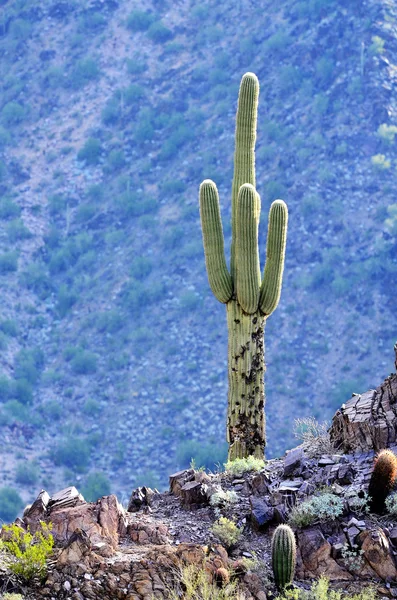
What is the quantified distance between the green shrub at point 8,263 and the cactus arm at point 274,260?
27116 millimetres

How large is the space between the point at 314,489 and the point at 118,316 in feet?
90.2

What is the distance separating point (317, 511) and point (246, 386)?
3521 millimetres

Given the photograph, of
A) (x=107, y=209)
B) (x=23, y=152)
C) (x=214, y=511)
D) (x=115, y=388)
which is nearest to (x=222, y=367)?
(x=115, y=388)

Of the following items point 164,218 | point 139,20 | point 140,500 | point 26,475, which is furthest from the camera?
point 139,20

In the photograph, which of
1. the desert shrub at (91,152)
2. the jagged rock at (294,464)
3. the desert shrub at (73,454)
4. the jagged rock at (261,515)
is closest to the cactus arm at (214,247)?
the jagged rock at (294,464)

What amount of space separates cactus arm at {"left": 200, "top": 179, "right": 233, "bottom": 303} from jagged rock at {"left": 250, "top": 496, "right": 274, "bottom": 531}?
11.7 feet

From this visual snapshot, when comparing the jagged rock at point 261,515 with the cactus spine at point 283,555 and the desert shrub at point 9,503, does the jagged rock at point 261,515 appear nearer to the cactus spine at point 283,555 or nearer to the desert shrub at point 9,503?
the cactus spine at point 283,555

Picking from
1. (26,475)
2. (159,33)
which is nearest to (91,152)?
(159,33)

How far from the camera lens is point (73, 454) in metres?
31.6

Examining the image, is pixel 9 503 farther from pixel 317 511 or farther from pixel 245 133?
pixel 317 511

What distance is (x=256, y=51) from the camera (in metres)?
43.7

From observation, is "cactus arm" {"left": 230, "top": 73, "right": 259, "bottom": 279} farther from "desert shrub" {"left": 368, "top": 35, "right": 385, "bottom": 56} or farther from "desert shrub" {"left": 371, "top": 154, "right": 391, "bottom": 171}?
"desert shrub" {"left": 368, "top": 35, "right": 385, "bottom": 56}

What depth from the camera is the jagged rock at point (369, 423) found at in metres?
9.60

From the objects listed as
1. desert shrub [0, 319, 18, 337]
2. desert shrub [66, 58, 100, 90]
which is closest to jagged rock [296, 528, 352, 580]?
desert shrub [0, 319, 18, 337]
